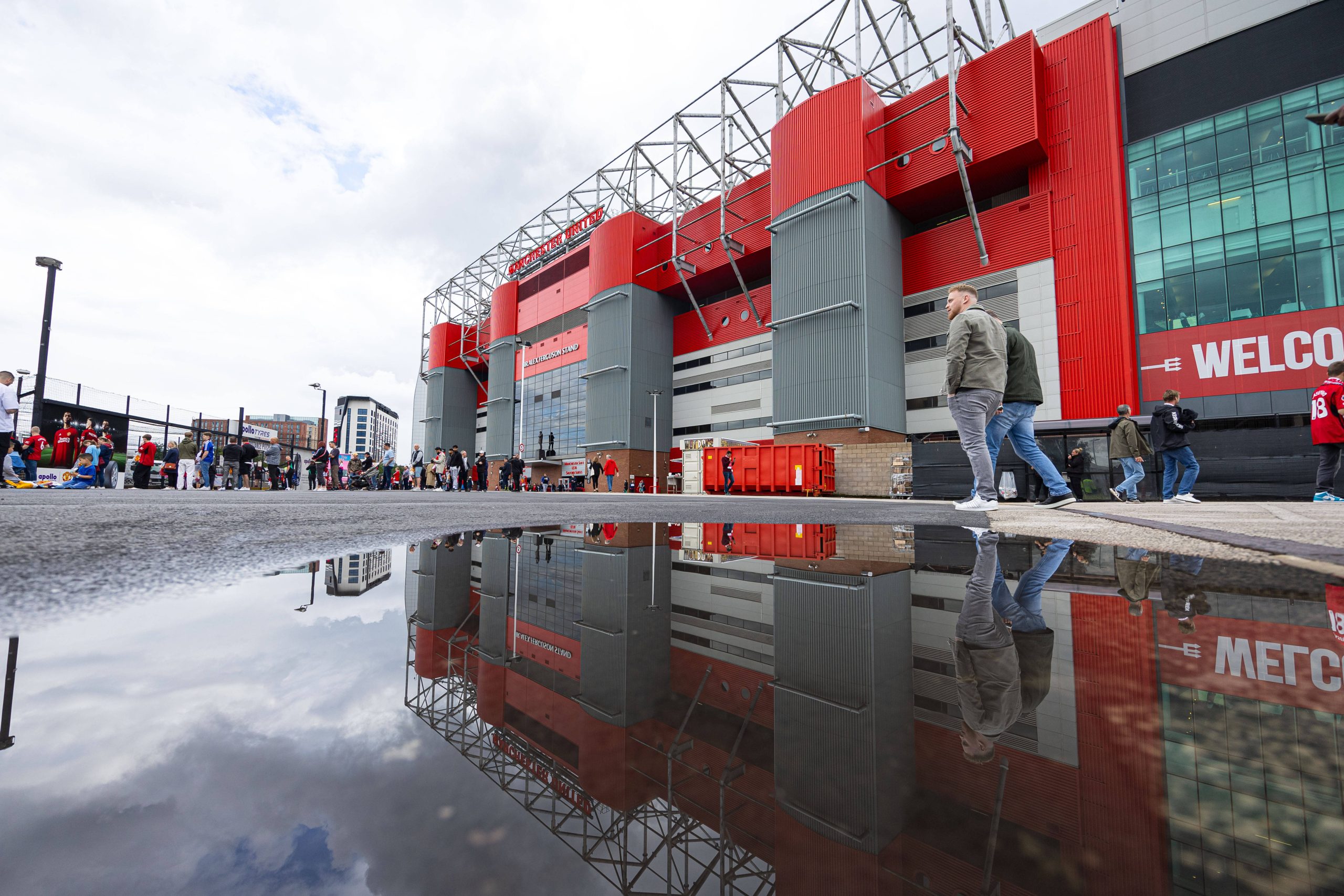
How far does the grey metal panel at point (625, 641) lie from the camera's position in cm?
91

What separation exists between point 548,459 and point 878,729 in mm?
34171

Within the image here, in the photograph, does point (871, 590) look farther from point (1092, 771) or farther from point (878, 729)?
point (1092, 771)

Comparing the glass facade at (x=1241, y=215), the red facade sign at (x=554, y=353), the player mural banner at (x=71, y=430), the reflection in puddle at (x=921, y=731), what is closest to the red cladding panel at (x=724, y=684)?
the reflection in puddle at (x=921, y=731)

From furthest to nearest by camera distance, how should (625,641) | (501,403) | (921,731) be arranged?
(501,403) → (625,641) → (921,731)

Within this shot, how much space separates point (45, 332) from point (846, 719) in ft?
71.4

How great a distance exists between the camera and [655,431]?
28969mm

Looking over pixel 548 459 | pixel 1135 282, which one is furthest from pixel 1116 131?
pixel 548 459

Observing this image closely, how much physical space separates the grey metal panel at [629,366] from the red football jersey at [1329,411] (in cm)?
2382

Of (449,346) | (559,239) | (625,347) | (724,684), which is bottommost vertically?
(724,684)

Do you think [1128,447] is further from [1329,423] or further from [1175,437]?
[1329,423]

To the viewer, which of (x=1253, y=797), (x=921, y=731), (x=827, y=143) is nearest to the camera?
(x=1253, y=797)

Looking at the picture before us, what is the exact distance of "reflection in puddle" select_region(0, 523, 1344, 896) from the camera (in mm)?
440

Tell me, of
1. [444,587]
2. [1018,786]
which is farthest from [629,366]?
[1018,786]

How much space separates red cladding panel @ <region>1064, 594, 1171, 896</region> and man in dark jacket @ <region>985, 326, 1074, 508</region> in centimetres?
456
